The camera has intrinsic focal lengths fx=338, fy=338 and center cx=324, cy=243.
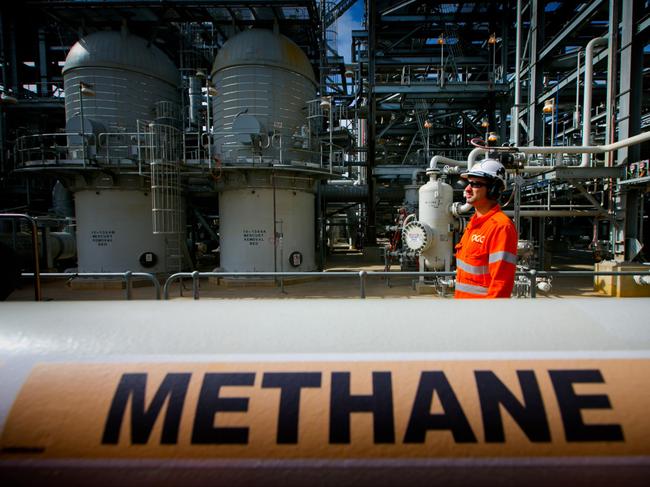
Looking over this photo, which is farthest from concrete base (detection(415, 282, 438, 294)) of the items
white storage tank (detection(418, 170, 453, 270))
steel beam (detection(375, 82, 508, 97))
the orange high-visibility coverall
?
steel beam (detection(375, 82, 508, 97))

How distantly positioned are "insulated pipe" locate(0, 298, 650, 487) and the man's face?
73.5 inches

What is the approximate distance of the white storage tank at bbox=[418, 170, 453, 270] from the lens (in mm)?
9758

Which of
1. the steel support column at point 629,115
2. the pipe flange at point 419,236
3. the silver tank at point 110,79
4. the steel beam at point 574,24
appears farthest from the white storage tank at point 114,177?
the steel beam at point 574,24

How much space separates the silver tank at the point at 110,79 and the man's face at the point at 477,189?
43.4 feet

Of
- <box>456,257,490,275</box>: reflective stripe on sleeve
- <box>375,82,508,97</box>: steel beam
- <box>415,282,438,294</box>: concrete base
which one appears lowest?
<box>415,282,438,294</box>: concrete base

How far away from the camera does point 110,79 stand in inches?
486

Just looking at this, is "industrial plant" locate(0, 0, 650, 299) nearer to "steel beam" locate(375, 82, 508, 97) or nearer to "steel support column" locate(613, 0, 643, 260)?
"steel support column" locate(613, 0, 643, 260)

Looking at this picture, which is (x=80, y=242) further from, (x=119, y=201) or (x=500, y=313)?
(x=500, y=313)

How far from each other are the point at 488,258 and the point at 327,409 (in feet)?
7.66

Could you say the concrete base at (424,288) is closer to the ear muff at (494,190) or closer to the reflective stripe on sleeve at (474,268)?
the reflective stripe on sleeve at (474,268)

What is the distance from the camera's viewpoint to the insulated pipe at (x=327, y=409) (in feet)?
3.94

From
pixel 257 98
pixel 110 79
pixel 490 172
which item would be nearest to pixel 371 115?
pixel 257 98

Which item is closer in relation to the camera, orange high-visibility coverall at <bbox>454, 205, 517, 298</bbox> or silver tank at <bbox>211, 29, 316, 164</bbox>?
orange high-visibility coverall at <bbox>454, 205, 517, 298</bbox>

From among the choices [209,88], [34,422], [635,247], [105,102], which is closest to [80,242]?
[105,102]
